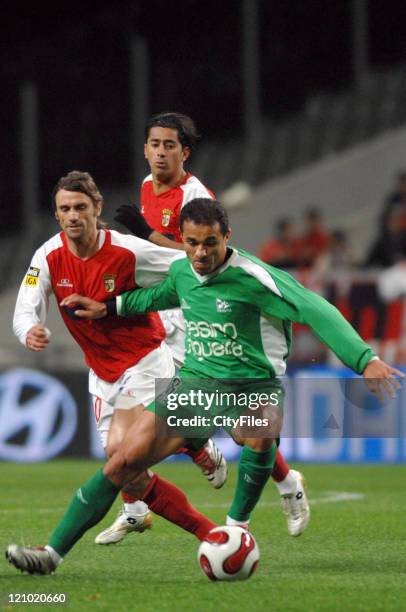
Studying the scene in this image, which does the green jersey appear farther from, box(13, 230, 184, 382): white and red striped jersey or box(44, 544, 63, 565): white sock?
box(44, 544, 63, 565): white sock

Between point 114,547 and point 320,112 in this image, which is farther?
point 320,112

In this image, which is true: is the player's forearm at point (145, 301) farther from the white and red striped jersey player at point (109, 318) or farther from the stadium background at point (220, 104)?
the stadium background at point (220, 104)

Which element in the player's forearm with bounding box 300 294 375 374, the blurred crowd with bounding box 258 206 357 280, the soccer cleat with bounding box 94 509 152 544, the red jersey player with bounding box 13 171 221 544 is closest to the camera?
the player's forearm with bounding box 300 294 375 374

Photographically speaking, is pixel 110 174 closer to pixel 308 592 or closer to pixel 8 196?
pixel 8 196

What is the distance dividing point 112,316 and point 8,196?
12124 mm

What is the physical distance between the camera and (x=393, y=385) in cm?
553

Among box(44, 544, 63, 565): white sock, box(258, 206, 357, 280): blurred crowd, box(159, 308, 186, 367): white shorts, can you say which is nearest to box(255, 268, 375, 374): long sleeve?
box(44, 544, 63, 565): white sock

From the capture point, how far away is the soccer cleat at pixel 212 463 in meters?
8.06

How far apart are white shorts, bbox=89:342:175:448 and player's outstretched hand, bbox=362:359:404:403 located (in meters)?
1.66

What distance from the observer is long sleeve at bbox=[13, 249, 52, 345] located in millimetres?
6602

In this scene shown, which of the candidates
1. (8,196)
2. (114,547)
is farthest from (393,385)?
(8,196)

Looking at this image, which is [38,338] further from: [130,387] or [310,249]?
[310,249]

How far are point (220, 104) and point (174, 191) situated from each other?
11.9 meters

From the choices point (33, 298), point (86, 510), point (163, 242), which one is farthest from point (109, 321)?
point (86, 510)
